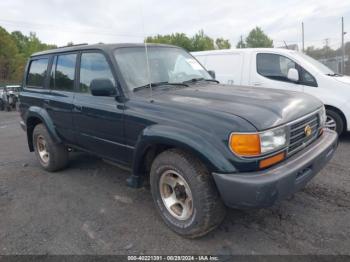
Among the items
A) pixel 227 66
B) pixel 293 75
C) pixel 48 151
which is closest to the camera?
pixel 48 151

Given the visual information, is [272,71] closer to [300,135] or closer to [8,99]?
[300,135]

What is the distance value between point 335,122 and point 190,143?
4.41m

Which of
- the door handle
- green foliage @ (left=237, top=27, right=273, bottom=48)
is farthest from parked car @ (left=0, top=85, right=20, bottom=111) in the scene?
green foliage @ (left=237, top=27, right=273, bottom=48)

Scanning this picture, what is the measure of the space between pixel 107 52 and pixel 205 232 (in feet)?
7.36

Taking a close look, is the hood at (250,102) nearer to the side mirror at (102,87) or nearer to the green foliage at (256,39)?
the side mirror at (102,87)

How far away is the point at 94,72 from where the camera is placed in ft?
12.3

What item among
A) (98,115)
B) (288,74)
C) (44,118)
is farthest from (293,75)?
(44,118)

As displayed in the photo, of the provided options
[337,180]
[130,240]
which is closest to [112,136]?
[130,240]

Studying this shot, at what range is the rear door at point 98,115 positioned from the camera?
3.41 metres

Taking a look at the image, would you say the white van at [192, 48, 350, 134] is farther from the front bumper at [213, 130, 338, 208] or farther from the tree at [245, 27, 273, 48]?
the tree at [245, 27, 273, 48]

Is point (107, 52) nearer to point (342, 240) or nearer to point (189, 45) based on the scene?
point (342, 240)

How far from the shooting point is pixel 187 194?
2883 mm

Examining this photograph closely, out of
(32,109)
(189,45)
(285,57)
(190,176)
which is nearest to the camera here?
(190,176)

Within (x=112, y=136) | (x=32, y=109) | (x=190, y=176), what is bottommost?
(x=190, y=176)
